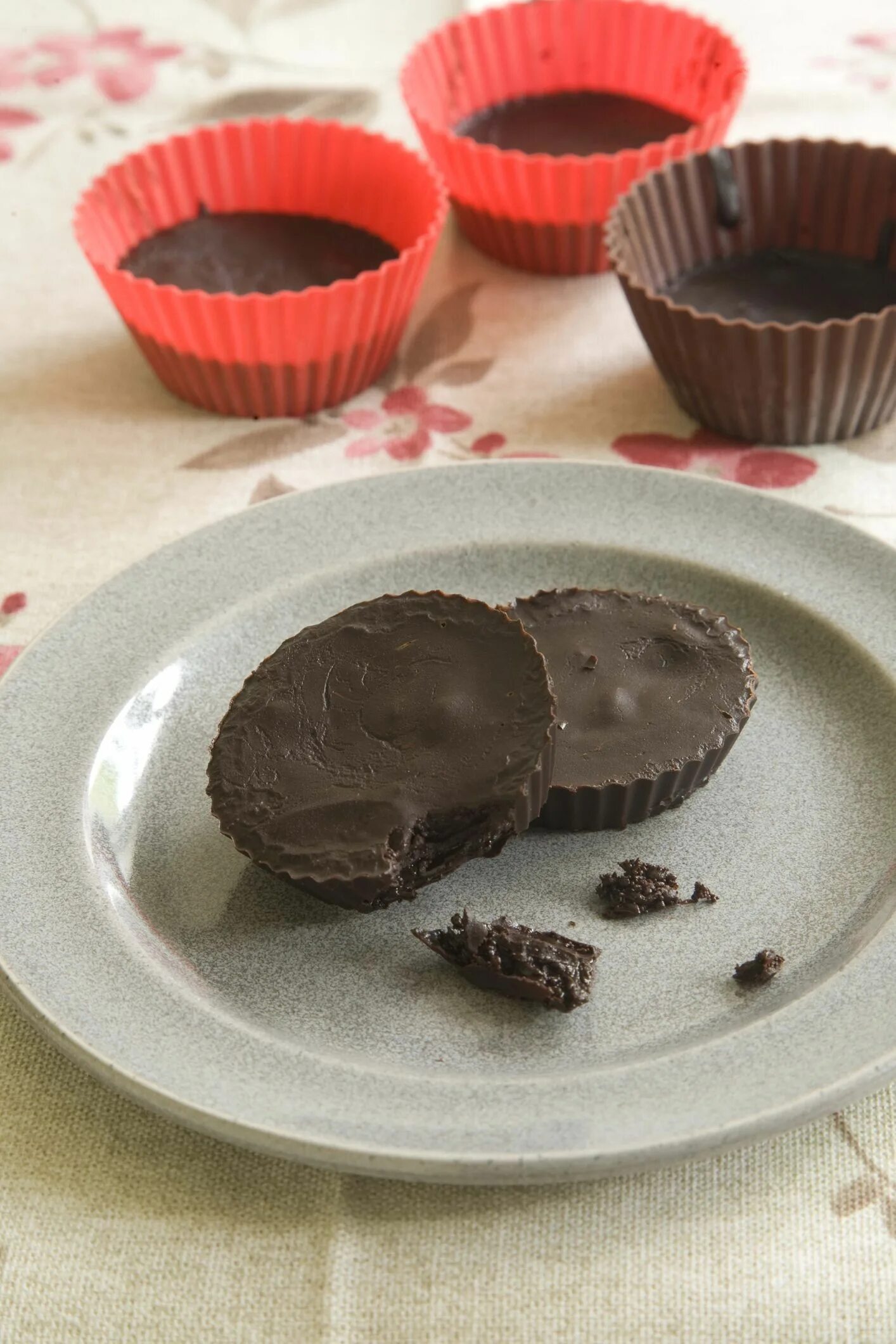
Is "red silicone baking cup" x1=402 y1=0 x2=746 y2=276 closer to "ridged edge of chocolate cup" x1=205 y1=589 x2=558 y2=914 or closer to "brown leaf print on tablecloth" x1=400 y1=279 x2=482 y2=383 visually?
"brown leaf print on tablecloth" x1=400 y1=279 x2=482 y2=383

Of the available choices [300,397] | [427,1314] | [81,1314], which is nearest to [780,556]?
[300,397]

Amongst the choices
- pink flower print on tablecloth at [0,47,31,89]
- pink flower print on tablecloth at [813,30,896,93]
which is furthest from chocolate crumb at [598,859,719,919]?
pink flower print on tablecloth at [0,47,31,89]

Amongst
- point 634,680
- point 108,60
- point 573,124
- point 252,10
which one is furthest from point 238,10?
point 634,680

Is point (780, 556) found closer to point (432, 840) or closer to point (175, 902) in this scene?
point (432, 840)

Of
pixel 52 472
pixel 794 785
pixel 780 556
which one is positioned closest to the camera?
pixel 794 785

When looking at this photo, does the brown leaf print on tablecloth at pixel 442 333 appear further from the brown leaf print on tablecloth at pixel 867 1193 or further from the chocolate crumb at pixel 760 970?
the brown leaf print on tablecloth at pixel 867 1193

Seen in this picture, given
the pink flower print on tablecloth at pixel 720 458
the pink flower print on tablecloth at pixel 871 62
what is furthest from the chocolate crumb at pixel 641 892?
the pink flower print on tablecloth at pixel 871 62
